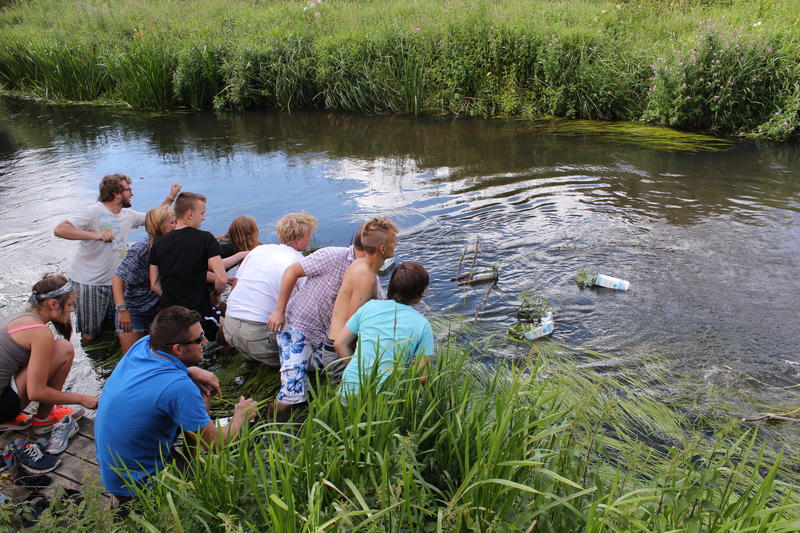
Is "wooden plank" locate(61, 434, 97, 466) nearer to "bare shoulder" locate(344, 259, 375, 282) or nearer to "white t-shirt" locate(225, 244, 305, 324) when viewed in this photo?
"white t-shirt" locate(225, 244, 305, 324)

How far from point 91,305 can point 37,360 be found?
67.7 inches

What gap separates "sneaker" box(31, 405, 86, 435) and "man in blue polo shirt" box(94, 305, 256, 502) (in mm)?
1093

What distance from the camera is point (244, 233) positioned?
5566 millimetres

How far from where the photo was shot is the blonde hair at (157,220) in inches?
195

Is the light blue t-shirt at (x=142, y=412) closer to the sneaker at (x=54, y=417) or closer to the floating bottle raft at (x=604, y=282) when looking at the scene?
the sneaker at (x=54, y=417)

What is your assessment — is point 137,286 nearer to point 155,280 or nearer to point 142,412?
point 155,280

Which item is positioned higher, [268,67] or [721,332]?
[268,67]

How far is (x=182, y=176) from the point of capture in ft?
36.1

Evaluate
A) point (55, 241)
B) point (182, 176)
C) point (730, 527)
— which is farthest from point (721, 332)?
point (182, 176)

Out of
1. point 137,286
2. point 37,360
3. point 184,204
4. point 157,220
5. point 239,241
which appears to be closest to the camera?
point 37,360

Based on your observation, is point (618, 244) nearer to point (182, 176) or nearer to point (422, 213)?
point (422, 213)

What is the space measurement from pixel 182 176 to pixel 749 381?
9.67m

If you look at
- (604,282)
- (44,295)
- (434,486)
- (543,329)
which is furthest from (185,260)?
(604,282)

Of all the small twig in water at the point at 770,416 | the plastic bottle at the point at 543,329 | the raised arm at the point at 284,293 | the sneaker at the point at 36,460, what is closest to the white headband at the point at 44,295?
the sneaker at the point at 36,460
